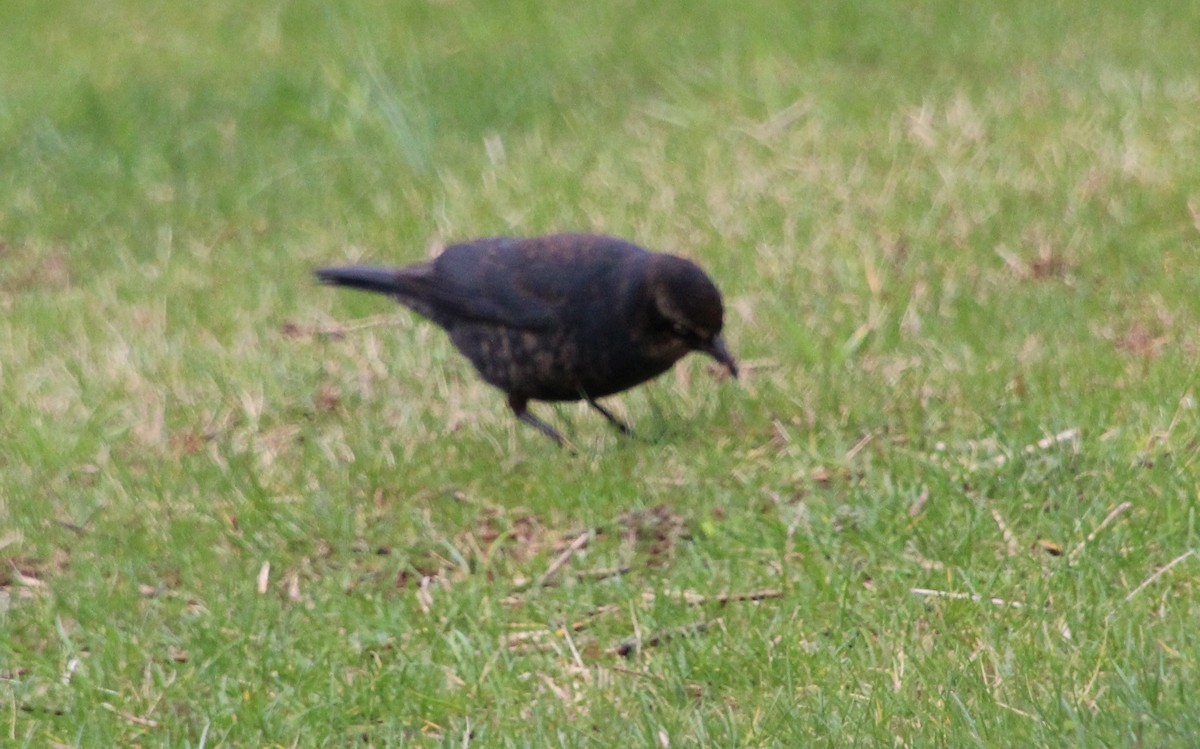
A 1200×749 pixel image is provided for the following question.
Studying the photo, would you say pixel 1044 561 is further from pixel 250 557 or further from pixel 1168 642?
pixel 250 557

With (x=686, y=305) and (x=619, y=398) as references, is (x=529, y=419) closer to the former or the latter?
(x=619, y=398)

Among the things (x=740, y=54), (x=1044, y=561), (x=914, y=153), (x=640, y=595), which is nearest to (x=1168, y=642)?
(x=1044, y=561)

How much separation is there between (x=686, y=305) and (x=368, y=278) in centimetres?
152

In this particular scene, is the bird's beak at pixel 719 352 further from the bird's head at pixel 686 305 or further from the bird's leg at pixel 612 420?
the bird's leg at pixel 612 420

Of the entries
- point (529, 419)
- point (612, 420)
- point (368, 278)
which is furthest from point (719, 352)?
point (368, 278)

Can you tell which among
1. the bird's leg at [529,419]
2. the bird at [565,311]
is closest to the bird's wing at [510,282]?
the bird at [565,311]

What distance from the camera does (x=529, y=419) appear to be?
19.5 ft

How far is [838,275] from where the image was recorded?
6.88 m

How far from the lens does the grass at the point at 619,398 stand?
405 centimetres

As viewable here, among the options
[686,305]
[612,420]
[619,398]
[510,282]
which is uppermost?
[686,305]

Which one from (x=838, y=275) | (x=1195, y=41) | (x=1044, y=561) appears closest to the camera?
(x=1044, y=561)

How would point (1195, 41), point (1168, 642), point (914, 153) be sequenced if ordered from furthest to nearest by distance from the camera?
point (1195, 41), point (914, 153), point (1168, 642)

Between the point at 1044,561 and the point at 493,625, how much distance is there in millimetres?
1387

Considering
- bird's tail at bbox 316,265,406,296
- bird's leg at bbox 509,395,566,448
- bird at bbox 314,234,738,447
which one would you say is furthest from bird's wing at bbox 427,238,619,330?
bird's leg at bbox 509,395,566,448
